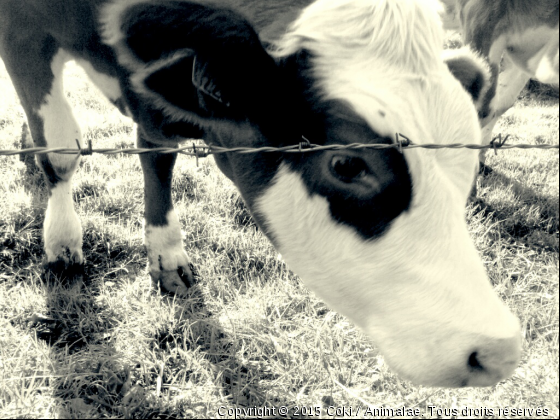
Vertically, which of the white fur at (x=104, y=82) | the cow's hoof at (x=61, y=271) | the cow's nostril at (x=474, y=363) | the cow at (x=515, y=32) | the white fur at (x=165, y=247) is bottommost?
the cow's hoof at (x=61, y=271)

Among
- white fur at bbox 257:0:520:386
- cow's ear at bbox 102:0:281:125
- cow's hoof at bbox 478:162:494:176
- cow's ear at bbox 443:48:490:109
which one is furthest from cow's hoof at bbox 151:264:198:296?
cow's hoof at bbox 478:162:494:176

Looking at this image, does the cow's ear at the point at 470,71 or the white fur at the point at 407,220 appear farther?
the cow's ear at the point at 470,71

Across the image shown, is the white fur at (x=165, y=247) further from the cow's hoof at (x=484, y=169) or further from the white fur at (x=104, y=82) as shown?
the cow's hoof at (x=484, y=169)

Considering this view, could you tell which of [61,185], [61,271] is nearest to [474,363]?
[61,271]

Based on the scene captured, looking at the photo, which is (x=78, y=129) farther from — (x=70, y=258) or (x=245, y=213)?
(x=245, y=213)

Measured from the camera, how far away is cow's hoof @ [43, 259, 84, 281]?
2.80 meters

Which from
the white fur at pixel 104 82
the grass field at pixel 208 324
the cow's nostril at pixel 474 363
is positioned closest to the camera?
the cow's nostril at pixel 474 363

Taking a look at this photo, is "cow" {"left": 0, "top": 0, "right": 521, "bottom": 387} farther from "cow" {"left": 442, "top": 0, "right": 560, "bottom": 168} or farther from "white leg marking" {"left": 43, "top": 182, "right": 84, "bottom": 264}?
"cow" {"left": 442, "top": 0, "right": 560, "bottom": 168}

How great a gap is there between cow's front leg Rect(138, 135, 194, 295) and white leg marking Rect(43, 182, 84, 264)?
1.37 ft

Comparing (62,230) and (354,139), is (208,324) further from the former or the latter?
(354,139)

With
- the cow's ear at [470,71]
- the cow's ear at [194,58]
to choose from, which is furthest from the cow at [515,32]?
the cow's ear at [194,58]

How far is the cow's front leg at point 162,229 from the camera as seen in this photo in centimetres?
282

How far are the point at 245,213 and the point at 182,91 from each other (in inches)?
76.9

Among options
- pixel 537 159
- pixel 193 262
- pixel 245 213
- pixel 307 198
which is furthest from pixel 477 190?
pixel 307 198
